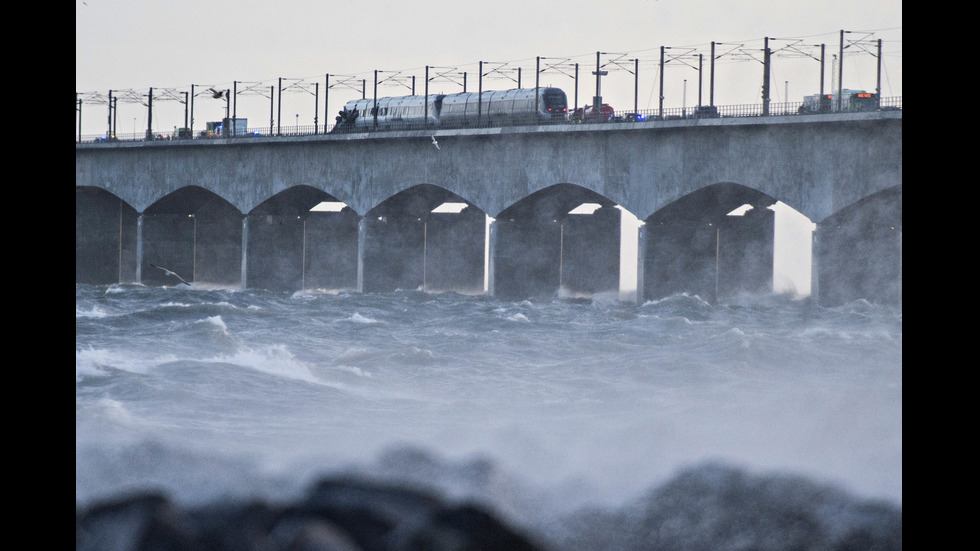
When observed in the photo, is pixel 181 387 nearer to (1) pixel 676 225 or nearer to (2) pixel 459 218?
(1) pixel 676 225

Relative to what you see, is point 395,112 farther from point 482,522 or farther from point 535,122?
point 482,522

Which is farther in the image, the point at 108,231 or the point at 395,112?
the point at 108,231

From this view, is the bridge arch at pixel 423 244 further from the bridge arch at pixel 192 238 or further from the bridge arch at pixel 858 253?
the bridge arch at pixel 858 253

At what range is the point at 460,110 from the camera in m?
51.1

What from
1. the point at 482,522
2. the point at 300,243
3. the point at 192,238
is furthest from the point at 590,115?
the point at 482,522

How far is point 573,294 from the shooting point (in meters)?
51.3

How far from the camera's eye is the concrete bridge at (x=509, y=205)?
36.8 m

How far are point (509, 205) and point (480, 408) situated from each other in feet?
102

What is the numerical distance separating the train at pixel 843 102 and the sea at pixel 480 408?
932 cm

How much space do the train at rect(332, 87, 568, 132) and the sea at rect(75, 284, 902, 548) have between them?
18.2 m

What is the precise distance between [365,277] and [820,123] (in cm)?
2538

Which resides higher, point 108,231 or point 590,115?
point 590,115

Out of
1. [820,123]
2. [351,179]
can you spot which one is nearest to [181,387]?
[820,123]

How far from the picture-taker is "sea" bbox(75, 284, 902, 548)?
8.55 m
